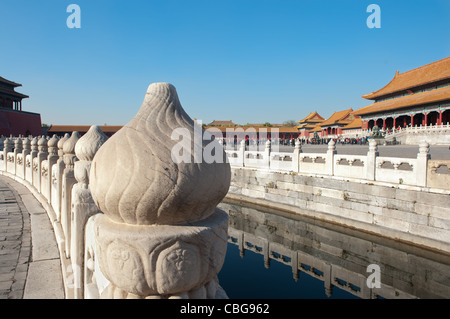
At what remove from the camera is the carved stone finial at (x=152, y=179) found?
137cm

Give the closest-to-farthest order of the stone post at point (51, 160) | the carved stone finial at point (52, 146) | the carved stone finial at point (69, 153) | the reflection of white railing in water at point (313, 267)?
1. the carved stone finial at point (69, 153)
2. the stone post at point (51, 160)
3. the reflection of white railing in water at point (313, 267)
4. the carved stone finial at point (52, 146)

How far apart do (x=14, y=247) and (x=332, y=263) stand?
6.75 meters

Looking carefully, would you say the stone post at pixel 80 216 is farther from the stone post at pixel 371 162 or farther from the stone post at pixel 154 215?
the stone post at pixel 371 162

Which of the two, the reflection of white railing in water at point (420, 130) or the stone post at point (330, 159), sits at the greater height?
the reflection of white railing in water at point (420, 130)

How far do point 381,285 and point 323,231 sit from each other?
2.65 meters

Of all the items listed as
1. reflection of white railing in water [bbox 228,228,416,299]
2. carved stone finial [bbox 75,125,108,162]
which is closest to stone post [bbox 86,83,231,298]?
carved stone finial [bbox 75,125,108,162]


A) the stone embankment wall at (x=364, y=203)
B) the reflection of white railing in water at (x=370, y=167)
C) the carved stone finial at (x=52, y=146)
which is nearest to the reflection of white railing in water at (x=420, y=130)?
the reflection of white railing in water at (x=370, y=167)

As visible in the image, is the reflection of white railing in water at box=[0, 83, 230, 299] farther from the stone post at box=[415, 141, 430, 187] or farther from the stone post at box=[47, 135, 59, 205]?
the stone post at box=[415, 141, 430, 187]

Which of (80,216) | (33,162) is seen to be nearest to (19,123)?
(33,162)

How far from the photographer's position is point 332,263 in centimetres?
730

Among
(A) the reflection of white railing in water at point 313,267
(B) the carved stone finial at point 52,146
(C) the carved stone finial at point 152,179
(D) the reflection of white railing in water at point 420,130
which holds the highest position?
(D) the reflection of white railing in water at point 420,130

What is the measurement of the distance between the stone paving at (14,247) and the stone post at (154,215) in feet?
7.57

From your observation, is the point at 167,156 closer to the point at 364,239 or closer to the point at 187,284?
the point at 187,284

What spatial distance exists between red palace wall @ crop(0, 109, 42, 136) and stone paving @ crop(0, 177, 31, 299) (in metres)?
30.9
